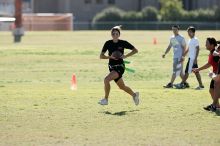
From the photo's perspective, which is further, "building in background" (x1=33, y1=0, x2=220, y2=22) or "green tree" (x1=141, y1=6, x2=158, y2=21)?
"building in background" (x1=33, y1=0, x2=220, y2=22)

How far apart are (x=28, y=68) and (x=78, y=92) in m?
10.7

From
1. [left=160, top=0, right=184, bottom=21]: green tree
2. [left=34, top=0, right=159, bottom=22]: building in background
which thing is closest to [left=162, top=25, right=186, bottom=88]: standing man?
[left=160, top=0, right=184, bottom=21]: green tree

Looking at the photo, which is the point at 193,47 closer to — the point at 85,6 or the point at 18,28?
the point at 18,28

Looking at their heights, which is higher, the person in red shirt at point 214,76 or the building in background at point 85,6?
the person in red shirt at point 214,76

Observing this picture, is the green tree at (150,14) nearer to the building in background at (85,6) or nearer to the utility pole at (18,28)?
the building in background at (85,6)

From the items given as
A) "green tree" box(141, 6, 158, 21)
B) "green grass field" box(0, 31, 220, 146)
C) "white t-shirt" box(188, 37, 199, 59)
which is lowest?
"green tree" box(141, 6, 158, 21)

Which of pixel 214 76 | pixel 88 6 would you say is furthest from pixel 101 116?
pixel 88 6

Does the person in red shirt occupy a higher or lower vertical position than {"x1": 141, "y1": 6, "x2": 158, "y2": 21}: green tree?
higher

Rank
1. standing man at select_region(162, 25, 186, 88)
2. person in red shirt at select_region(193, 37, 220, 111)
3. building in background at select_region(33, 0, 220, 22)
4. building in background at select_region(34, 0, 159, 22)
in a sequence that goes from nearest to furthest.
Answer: person in red shirt at select_region(193, 37, 220, 111)
standing man at select_region(162, 25, 186, 88)
building in background at select_region(33, 0, 220, 22)
building in background at select_region(34, 0, 159, 22)

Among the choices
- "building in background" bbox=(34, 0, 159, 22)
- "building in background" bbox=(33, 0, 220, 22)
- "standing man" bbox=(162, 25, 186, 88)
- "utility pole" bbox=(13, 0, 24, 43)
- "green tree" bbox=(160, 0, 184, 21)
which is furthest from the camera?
"building in background" bbox=(34, 0, 159, 22)

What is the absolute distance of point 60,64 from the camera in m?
29.3

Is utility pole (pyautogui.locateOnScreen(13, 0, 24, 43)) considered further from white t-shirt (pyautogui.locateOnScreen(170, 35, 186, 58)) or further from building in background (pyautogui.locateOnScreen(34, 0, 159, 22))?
white t-shirt (pyautogui.locateOnScreen(170, 35, 186, 58))

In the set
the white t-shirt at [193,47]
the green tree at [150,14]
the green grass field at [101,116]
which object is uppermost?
the white t-shirt at [193,47]

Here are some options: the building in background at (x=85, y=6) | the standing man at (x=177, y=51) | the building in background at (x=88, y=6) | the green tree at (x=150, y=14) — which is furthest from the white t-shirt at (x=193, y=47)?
the building in background at (x=85, y=6)
